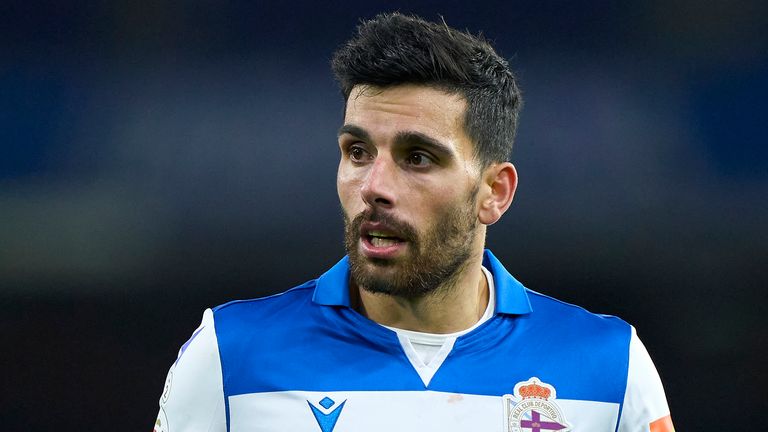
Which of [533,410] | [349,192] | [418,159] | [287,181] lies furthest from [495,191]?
[287,181]

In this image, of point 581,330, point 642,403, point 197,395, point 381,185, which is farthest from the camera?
point 581,330

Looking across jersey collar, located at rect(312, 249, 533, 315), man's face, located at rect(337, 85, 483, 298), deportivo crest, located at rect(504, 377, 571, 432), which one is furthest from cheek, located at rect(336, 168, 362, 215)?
deportivo crest, located at rect(504, 377, 571, 432)

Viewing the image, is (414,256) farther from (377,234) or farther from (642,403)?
(642,403)

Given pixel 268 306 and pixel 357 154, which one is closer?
pixel 357 154

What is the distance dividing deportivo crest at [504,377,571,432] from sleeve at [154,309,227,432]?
608 millimetres

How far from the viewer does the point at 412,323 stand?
212 centimetres

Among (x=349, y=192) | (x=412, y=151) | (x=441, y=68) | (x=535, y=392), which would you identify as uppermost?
(x=441, y=68)

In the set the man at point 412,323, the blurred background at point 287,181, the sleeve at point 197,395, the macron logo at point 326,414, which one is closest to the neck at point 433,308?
the man at point 412,323

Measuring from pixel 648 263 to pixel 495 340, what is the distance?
2005 mm

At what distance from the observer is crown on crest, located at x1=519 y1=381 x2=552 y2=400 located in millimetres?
2082

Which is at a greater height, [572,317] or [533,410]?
[572,317]

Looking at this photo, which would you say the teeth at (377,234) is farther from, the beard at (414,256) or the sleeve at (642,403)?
the sleeve at (642,403)

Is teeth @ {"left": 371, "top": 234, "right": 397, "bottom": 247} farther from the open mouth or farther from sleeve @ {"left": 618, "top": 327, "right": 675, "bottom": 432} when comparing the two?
sleeve @ {"left": 618, "top": 327, "right": 675, "bottom": 432}

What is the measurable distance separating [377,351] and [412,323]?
0.10 metres
